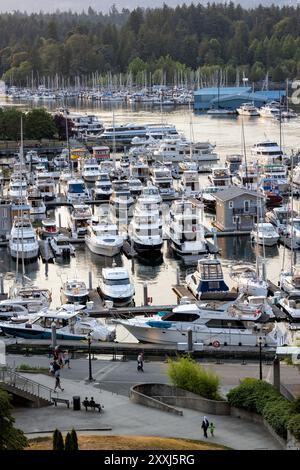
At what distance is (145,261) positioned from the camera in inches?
996

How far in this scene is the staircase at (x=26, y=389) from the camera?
47.5 ft

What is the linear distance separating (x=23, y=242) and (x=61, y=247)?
998 millimetres

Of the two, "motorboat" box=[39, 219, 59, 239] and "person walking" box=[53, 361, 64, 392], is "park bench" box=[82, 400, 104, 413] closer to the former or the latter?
"person walking" box=[53, 361, 64, 392]

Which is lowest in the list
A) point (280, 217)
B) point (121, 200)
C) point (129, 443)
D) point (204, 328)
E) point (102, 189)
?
point (102, 189)

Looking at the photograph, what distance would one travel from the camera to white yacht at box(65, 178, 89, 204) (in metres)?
32.2

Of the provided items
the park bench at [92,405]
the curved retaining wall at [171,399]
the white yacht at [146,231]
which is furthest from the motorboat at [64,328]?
the white yacht at [146,231]

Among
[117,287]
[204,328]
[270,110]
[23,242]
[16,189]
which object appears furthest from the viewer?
[270,110]

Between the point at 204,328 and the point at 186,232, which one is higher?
the point at 204,328

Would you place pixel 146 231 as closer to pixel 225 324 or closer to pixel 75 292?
pixel 75 292

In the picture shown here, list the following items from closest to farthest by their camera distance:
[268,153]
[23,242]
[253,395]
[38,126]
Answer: [253,395]
[23,242]
[268,153]
[38,126]

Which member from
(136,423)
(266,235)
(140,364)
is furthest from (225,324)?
(266,235)

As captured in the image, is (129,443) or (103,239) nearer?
(129,443)

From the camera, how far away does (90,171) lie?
119ft
